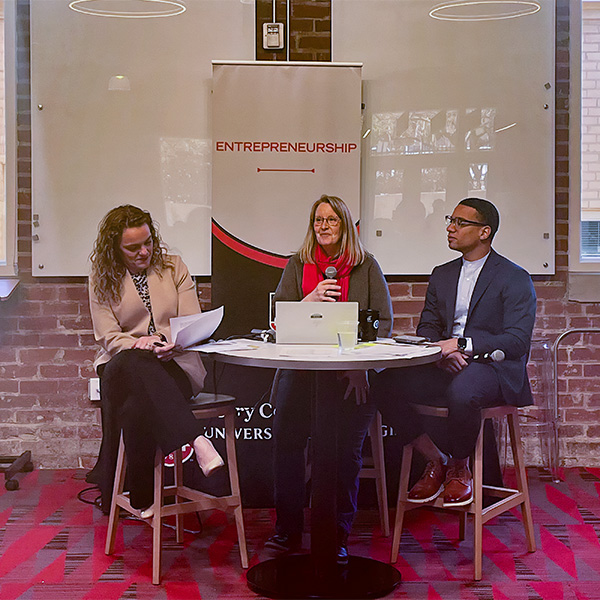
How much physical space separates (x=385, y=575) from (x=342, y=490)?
356 mm

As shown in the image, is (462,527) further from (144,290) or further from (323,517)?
(144,290)

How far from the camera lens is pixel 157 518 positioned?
2.69 metres

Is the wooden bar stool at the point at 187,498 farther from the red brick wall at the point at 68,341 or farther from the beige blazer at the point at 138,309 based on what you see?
the red brick wall at the point at 68,341

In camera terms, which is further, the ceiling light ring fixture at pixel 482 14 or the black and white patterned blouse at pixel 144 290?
→ the ceiling light ring fixture at pixel 482 14

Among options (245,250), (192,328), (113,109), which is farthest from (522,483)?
(113,109)

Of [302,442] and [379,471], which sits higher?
[302,442]

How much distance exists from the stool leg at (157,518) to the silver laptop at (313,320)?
0.61 meters

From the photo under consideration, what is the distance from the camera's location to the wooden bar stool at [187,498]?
271 centimetres

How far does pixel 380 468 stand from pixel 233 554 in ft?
2.23

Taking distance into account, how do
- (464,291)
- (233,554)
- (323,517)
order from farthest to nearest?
(464,291) < (233,554) < (323,517)

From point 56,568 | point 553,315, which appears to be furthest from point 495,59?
point 56,568

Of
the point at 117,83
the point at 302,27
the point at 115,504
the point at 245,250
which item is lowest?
the point at 115,504

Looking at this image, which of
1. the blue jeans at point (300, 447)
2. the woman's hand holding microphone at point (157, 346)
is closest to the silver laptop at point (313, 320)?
the blue jeans at point (300, 447)

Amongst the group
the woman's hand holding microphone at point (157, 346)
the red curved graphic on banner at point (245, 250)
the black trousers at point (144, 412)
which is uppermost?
the red curved graphic on banner at point (245, 250)
